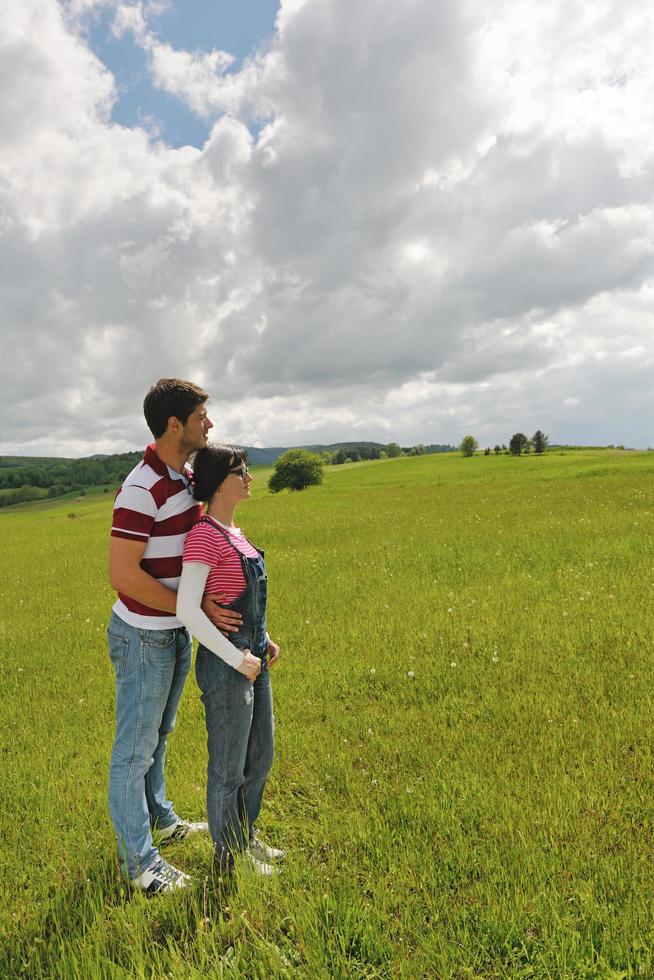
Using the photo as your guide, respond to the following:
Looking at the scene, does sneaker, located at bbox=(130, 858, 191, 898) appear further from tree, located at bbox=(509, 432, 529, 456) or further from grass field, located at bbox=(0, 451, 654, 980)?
tree, located at bbox=(509, 432, 529, 456)

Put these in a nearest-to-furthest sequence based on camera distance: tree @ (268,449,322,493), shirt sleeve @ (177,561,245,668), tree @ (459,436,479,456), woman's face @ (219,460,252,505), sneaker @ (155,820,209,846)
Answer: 1. shirt sleeve @ (177,561,245,668)
2. woman's face @ (219,460,252,505)
3. sneaker @ (155,820,209,846)
4. tree @ (268,449,322,493)
5. tree @ (459,436,479,456)

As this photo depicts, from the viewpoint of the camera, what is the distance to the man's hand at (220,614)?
10.7 feet

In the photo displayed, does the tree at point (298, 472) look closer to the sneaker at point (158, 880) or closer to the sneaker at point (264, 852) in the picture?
the sneaker at point (264, 852)

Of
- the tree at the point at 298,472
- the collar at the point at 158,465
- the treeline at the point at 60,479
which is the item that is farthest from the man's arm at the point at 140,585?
the treeline at the point at 60,479

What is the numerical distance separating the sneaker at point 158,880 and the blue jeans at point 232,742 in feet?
1.23

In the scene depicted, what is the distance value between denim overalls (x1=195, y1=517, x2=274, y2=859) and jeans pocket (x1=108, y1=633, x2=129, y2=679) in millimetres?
517

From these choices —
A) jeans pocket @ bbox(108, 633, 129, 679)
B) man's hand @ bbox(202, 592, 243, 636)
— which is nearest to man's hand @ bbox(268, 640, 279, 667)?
man's hand @ bbox(202, 592, 243, 636)

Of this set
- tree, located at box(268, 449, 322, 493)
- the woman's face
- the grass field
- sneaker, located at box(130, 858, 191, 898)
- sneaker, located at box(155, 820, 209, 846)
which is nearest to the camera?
the grass field

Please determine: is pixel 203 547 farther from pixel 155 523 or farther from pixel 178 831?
pixel 178 831

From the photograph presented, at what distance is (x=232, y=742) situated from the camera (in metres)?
3.41

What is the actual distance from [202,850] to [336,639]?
13.7 ft

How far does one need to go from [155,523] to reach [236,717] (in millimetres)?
1393

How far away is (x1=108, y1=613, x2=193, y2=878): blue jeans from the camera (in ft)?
11.4

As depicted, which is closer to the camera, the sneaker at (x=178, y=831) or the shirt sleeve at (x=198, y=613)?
the shirt sleeve at (x=198, y=613)
